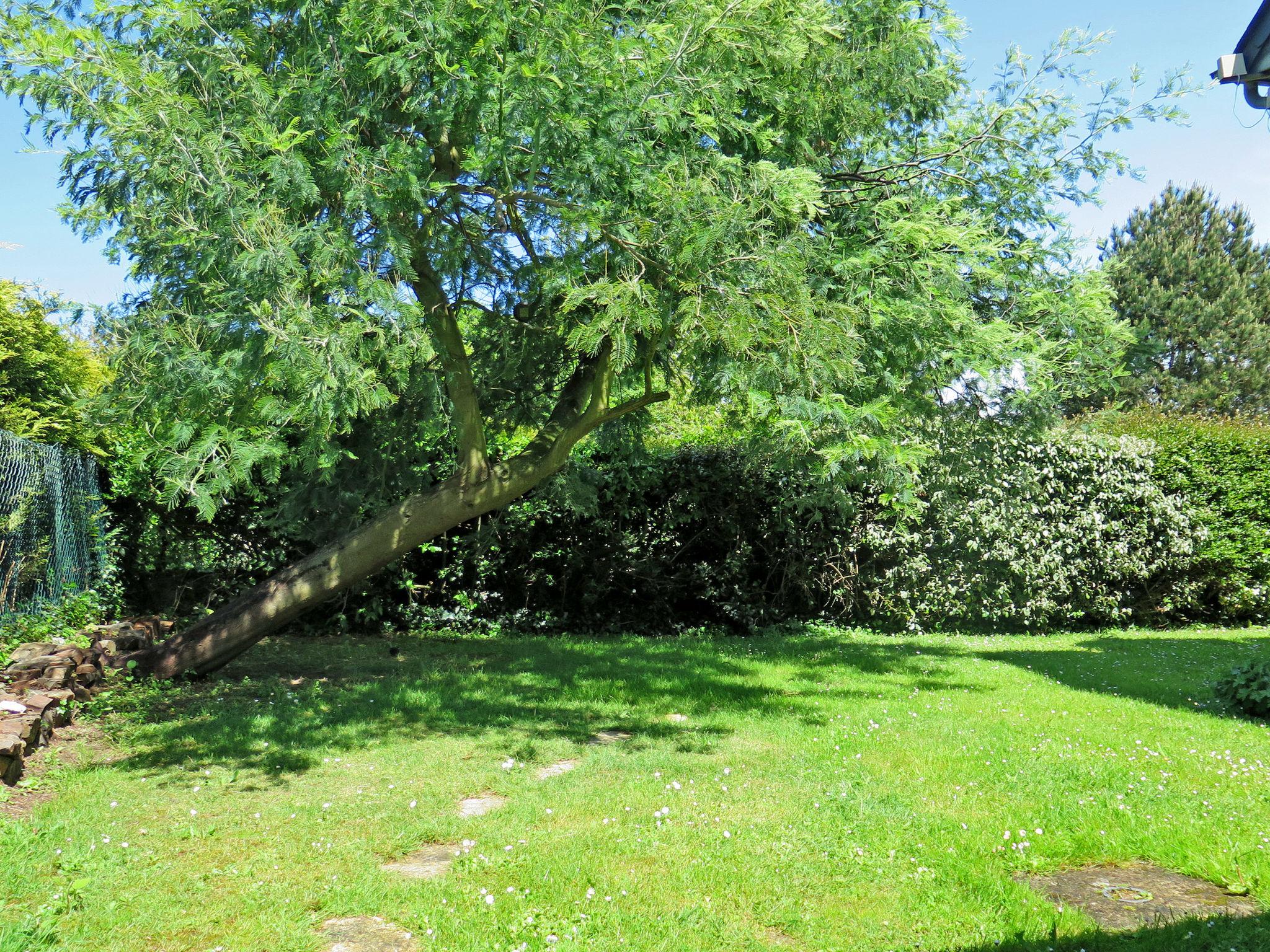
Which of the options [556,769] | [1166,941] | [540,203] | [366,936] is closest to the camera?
[1166,941]

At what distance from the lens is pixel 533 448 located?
8.30 metres

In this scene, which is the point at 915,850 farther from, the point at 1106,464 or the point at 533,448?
the point at 1106,464

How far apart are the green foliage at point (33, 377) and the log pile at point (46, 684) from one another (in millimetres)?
2781

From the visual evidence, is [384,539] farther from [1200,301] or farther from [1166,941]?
[1200,301]

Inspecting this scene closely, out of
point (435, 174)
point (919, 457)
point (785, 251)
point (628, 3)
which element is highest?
point (628, 3)

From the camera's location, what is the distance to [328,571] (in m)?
7.93

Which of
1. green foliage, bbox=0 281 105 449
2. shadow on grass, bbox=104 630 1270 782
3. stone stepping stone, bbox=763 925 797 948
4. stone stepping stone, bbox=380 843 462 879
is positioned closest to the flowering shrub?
shadow on grass, bbox=104 630 1270 782

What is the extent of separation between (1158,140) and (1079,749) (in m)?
4.98

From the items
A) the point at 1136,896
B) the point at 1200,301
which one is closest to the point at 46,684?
the point at 1136,896

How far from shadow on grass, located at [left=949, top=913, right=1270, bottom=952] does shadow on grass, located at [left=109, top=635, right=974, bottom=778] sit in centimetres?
303

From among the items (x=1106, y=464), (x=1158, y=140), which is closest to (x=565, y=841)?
(x=1158, y=140)

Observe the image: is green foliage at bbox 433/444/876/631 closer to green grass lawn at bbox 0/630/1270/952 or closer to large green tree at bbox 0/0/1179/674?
green grass lawn at bbox 0/630/1270/952

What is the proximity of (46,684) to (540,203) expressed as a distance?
4778mm

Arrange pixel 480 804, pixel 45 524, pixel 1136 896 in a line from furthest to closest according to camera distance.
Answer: pixel 45 524 < pixel 480 804 < pixel 1136 896
